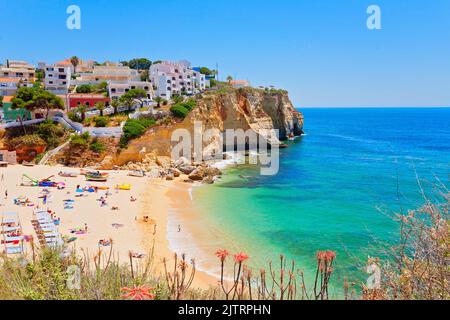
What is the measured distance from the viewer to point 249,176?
36.9 meters

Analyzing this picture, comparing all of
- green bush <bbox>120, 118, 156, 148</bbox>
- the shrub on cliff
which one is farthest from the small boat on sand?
the shrub on cliff

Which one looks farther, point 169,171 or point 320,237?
point 169,171

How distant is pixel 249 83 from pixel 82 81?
133 feet

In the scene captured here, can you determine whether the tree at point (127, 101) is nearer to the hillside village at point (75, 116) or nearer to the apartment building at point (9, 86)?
the hillside village at point (75, 116)

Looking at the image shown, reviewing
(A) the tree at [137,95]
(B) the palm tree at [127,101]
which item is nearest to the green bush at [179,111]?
(B) the palm tree at [127,101]

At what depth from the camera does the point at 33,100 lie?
40312 millimetres

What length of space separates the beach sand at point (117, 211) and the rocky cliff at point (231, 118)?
17.3 ft

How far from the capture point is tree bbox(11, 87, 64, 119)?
3994 cm

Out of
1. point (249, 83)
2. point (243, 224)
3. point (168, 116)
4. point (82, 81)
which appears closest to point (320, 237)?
point (243, 224)

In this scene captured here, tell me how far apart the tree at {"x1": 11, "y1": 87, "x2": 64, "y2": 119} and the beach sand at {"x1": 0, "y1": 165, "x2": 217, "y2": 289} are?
9919mm

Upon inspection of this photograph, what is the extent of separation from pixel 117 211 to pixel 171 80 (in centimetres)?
4054

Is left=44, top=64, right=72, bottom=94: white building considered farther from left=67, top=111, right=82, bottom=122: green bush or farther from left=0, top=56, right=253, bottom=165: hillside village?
left=67, top=111, right=82, bottom=122: green bush
